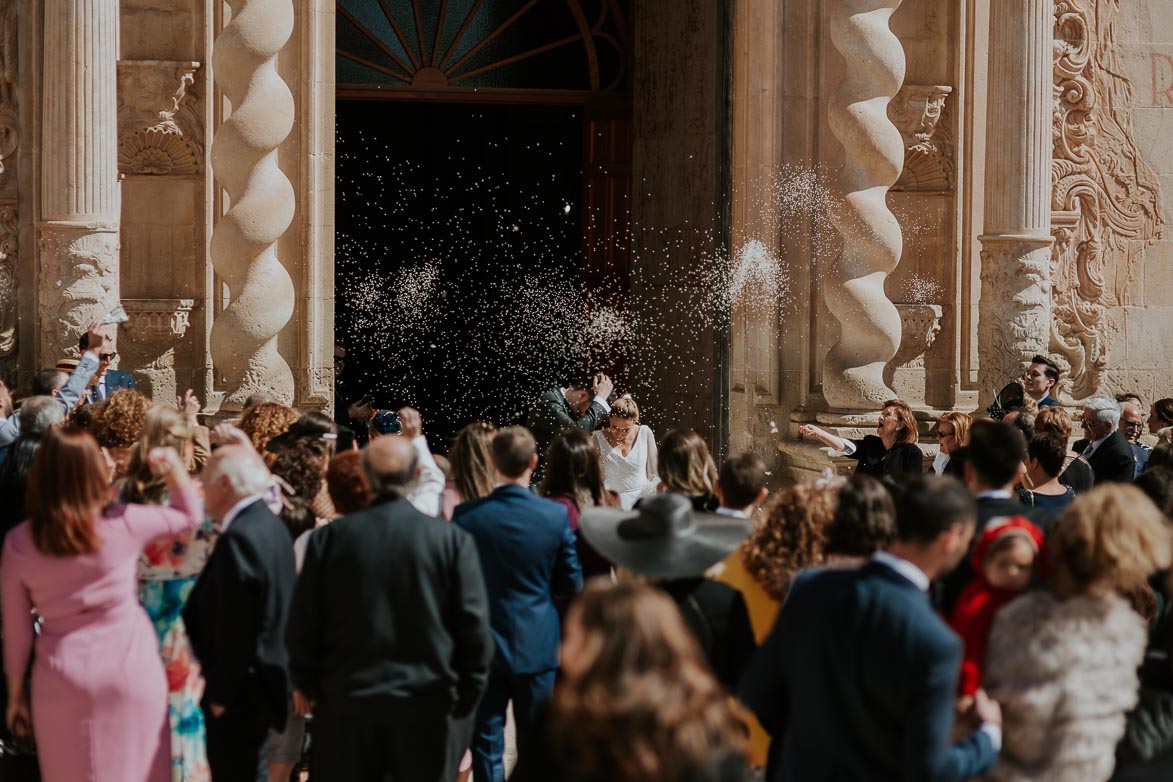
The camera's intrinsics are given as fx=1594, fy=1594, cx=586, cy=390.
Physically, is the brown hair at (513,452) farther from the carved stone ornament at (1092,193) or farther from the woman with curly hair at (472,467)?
the carved stone ornament at (1092,193)

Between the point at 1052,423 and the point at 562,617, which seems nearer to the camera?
the point at 562,617

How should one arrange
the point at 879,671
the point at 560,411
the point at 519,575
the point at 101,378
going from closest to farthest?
the point at 879,671
the point at 519,575
the point at 101,378
the point at 560,411

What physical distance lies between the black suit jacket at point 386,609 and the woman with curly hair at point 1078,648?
1588 millimetres

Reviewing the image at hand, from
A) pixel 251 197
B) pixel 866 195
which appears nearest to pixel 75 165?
pixel 251 197

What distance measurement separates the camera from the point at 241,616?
497 centimetres

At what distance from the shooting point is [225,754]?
203 inches

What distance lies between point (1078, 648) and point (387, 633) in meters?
1.99

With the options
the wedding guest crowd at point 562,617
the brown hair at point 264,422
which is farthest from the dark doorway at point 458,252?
the wedding guest crowd at point 562,617

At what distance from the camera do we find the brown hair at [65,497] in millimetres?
4781

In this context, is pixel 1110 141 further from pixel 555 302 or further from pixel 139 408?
pixel 139 408

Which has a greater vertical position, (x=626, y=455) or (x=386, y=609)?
(x=626, y=455)

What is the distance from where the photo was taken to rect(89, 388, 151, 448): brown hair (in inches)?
256

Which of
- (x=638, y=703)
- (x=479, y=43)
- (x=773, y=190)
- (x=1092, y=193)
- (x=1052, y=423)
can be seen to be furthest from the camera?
(x=479, y=43)

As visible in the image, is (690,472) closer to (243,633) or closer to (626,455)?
(243,633)
